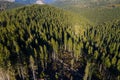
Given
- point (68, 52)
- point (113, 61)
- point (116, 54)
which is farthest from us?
point (68, 52)

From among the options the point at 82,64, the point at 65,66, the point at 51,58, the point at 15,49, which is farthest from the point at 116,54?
the point at 15,49

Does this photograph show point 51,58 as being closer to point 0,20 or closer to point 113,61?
point 113,61

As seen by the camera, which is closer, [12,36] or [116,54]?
[116,54]

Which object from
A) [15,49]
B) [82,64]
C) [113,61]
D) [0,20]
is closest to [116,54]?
[113,61]

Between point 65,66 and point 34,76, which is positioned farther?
point 65,66

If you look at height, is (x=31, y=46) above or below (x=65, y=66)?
above

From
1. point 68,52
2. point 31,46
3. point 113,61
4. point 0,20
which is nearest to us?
point 113,61

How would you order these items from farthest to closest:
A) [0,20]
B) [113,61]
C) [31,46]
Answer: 1. [0,20]
2. [31,46]
3. [113,61]

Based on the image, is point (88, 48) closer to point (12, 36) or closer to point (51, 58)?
point (51, 58)

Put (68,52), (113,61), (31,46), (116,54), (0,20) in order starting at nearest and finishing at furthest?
(113,61) < (116,54) < (31,46) < (68,52) < (0,20)
